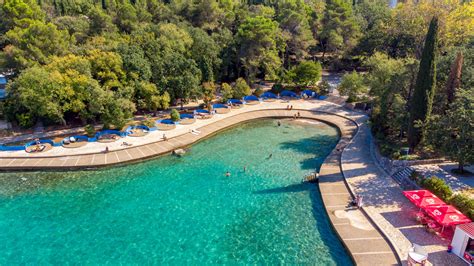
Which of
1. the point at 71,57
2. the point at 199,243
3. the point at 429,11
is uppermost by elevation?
the point at 429,11

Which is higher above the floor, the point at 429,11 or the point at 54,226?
the point at 429,11

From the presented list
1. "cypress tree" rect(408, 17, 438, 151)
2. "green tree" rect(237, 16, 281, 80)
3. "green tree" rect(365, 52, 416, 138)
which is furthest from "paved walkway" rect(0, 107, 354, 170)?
"cypress tree" rect(408, 17, 438, 151)

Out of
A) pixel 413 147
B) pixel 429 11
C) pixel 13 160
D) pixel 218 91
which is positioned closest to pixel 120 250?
pixel 13 160

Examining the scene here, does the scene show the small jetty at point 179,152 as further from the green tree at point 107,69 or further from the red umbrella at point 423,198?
the red umbrella at point 423,198

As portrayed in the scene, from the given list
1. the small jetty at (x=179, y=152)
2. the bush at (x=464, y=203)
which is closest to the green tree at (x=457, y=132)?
the bush at (x=464, y=203)

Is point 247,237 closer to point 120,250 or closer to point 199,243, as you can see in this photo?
point 199,243

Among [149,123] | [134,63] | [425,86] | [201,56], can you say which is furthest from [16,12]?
[425,86]
